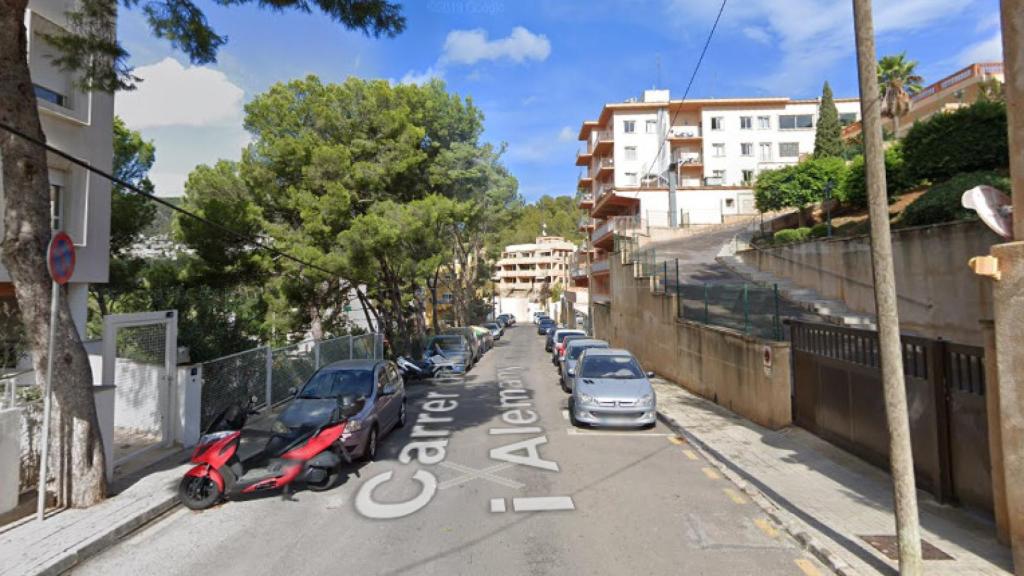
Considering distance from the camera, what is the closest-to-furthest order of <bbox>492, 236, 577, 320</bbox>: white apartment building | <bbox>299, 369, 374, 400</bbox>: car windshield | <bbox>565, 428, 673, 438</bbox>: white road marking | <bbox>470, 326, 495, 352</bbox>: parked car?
<bbox>299, 369, 374, 400</bbox>: car windshield
<bbox>565, 428, 673, 438</bbox>: white road marking
<bbox>470, 326, 495, 352</bbox>: parked car
<bbox>492, 236, 577, 320</bbox>: white apartment building

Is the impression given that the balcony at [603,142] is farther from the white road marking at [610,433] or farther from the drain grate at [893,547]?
the drain grate at [893,547]

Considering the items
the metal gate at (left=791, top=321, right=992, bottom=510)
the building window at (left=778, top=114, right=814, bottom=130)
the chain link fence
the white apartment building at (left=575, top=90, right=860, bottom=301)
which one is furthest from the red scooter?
the building window at (left=778, top=114, right=814, bottom=130)

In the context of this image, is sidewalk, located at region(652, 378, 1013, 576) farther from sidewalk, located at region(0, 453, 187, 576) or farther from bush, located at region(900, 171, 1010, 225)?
sidewalk, located at region(0, 453, 187, 576)

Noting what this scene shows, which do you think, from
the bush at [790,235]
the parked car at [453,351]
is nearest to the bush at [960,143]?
the bush at [790,235]

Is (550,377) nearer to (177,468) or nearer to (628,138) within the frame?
(177,468)

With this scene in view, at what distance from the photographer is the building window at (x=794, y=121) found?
50750mm

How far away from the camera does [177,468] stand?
26.1 feet

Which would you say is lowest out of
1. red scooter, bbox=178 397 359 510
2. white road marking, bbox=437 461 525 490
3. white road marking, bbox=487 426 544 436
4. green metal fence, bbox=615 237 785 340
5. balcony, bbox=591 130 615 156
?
white road marking, bbox=487 426 544 436

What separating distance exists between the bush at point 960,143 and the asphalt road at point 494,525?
43.4ft

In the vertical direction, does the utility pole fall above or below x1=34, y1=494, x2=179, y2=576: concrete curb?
above

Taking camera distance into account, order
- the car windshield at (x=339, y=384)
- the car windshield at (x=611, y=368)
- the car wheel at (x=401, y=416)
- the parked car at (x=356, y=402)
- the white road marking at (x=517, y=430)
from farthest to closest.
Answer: the car windshield at (x=611, y=368), the car wheel at (x=401, y=416), the white road marking at (x=517, y=430), the car windshield at (x=339, y=384), the parked car at (x=356, y=402)

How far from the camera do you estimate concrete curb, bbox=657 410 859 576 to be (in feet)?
15.6

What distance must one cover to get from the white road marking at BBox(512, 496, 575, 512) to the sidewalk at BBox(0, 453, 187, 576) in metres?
4.14

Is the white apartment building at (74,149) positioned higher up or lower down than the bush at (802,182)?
lower down
